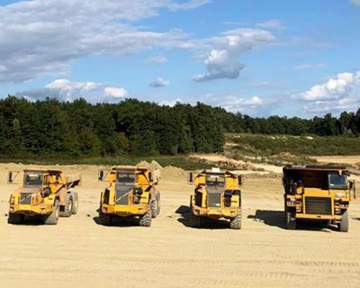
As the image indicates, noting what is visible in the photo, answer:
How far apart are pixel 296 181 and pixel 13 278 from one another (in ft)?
40.3

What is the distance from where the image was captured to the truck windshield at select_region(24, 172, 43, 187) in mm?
22562

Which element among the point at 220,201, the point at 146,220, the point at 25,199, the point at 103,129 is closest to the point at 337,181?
the point at 220,201

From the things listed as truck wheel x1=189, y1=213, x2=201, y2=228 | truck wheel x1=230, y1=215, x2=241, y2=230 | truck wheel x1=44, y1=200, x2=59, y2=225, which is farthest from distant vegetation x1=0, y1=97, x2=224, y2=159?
truck wheel x1=230, y1=215, x2=241, y2=230

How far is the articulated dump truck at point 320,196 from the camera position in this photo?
70.2 feet

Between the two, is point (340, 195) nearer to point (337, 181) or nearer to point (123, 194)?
point (337, 181)

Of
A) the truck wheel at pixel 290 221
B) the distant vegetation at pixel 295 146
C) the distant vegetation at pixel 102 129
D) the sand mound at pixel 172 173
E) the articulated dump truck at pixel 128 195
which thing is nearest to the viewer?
the articulated dump truck at pixel 128 195

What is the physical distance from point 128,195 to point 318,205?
6.51m

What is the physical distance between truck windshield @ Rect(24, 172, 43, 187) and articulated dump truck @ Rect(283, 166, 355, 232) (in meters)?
8.85

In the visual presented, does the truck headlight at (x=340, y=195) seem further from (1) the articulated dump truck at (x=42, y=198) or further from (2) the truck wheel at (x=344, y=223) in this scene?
(1) the articulated dump truck at (x=42, y=198)

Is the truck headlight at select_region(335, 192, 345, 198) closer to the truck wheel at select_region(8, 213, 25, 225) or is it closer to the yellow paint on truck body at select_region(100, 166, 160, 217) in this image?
the yellow paint on truck body at select_region(100, 166, 160, 217)

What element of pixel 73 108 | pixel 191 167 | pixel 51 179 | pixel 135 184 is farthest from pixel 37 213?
pixel 73 108

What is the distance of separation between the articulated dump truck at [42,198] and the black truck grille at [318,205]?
873cm

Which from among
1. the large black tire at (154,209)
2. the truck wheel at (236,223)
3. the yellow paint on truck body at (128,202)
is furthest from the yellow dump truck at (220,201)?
the large black tire at (154,209)

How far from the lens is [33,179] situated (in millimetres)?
22719
